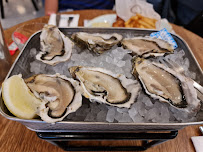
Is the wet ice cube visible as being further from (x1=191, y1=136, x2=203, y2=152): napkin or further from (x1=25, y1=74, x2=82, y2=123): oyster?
(x1=191, y1=136, x2=203, y2=152): napkin

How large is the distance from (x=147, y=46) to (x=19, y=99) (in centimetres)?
63

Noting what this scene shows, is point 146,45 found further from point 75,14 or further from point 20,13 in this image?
point 20,13

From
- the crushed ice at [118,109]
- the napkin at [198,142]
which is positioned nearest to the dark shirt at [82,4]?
the crushed ice at [118,109]

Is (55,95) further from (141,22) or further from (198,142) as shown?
(141,22)

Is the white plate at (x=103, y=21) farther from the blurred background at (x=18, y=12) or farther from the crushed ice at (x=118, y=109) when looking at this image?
the blurred background at (x=18, y=12)

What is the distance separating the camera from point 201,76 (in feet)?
2.29

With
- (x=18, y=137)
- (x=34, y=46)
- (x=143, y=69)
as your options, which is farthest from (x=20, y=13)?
(x=143, y=69)

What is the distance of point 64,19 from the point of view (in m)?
1.53

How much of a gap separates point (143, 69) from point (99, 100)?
25 centimetres

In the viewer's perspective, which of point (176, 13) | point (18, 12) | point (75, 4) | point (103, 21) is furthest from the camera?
point (18, 12)

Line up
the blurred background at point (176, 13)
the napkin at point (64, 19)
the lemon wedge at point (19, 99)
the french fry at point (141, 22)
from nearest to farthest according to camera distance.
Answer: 1. the lemon wedge at point (19, 99)
2. the french fry at point (141, 22)
3. the napkin at point (64, 19)
4. the blurred background at point (176, 13)

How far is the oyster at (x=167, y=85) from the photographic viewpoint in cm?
61

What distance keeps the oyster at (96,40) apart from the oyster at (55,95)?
23 cm

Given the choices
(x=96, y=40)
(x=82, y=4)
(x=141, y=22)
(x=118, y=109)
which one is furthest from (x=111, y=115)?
(x=82, y=4)
